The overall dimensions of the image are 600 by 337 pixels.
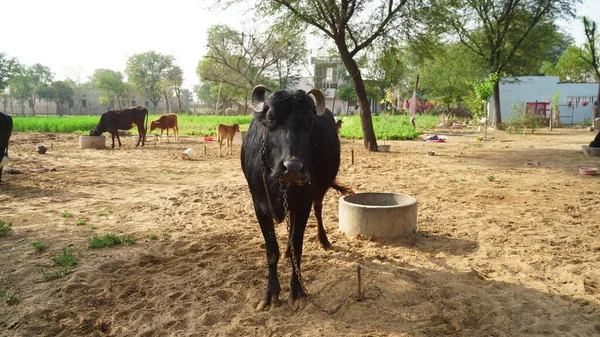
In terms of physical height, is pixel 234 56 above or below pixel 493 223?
above

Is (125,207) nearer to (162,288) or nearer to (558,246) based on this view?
Result: (162,288)

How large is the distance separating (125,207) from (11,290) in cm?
334

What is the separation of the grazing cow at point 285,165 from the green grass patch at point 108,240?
210cm

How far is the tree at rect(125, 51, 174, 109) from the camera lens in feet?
242

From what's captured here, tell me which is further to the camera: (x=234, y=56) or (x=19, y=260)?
(x=234, y=56)

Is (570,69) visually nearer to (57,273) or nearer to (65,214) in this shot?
(65,214)

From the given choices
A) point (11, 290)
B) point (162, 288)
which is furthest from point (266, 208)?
point (11, 290)

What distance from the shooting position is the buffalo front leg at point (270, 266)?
11.8 ft

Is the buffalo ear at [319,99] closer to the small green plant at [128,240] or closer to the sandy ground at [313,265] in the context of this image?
the sandy ground at [313,265]

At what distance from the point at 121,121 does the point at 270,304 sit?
54.8ft

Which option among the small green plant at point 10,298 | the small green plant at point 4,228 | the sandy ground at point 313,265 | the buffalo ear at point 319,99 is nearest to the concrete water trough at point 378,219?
the sandy ground at point 313,265

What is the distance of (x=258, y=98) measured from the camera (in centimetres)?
386

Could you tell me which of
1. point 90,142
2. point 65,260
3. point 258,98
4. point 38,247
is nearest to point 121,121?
point 90,142

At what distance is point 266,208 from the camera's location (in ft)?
12.4
